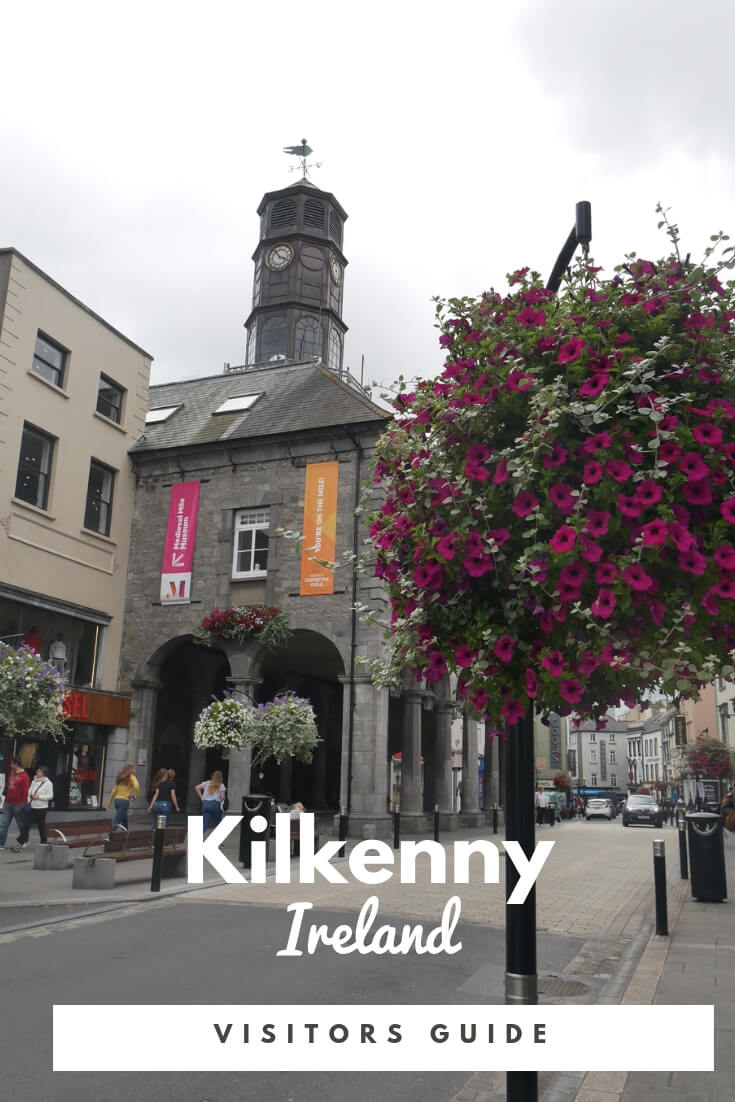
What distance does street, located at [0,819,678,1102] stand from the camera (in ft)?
16.1

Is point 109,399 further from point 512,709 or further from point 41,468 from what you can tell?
point 512,709

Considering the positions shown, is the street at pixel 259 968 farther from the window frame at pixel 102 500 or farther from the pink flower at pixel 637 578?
the window frame at pixel 102 500

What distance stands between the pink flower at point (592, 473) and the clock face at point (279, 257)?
44.6 meters

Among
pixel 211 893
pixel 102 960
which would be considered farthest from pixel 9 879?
pixel 102 960

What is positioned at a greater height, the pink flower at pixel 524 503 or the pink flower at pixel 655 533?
the pink flower at pixel 524 503

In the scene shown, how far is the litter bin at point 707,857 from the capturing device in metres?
11.9

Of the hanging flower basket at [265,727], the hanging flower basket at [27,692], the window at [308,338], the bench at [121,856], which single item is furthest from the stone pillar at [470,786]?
the window at [308,338]

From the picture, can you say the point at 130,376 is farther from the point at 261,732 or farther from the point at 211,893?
the point at 211,893

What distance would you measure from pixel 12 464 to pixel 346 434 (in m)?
8.18

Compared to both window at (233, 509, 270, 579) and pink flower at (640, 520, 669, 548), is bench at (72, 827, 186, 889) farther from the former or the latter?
pink flower at (640, 520, 669, 548)

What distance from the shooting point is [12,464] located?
2047cm

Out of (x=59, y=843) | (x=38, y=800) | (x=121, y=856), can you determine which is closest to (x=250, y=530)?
(x=38, y=800)

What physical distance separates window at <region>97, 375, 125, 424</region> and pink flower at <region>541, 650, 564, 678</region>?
74.9 ft

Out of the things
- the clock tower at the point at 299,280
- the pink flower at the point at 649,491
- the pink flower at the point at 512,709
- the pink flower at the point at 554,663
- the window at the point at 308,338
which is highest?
the clock tower at the point at 299,280
